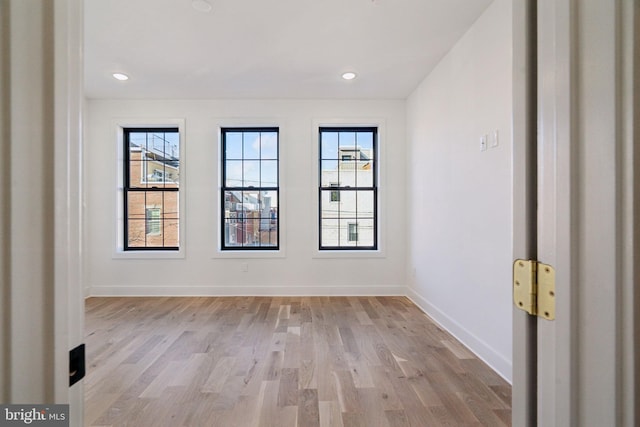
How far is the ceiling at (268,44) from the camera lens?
232cm

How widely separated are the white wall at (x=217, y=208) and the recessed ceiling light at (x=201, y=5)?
1847 mm

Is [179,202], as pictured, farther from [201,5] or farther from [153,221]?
[201,5]

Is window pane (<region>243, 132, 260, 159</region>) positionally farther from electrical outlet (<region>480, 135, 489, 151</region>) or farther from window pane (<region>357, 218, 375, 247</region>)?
electrical outlet (<region>480, 135, 489, 151</region>)

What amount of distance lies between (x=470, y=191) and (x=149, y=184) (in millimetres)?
4214

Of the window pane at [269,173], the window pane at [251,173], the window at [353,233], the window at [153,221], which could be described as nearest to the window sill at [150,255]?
the window at [153,221]

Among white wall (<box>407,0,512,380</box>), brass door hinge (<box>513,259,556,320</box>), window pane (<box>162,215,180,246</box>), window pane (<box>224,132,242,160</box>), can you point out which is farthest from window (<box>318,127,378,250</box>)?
brass door hinge (<box>513,259,556,320</box>)

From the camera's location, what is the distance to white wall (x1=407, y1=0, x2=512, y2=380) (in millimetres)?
2111

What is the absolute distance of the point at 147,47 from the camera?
2.84m

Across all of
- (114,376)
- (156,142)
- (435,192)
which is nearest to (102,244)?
(156,142)

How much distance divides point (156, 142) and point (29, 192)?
176 inches

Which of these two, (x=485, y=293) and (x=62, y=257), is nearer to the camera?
(x=62, y=257)

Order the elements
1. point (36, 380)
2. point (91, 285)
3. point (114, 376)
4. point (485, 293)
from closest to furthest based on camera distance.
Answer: point (36, 380)
point (114, 376)
point (485, 293)
point (91, 285)

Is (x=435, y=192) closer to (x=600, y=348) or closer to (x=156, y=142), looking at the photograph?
(x=600, y=348)

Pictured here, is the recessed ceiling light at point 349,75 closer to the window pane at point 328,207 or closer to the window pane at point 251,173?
the window pane at point 328,207
